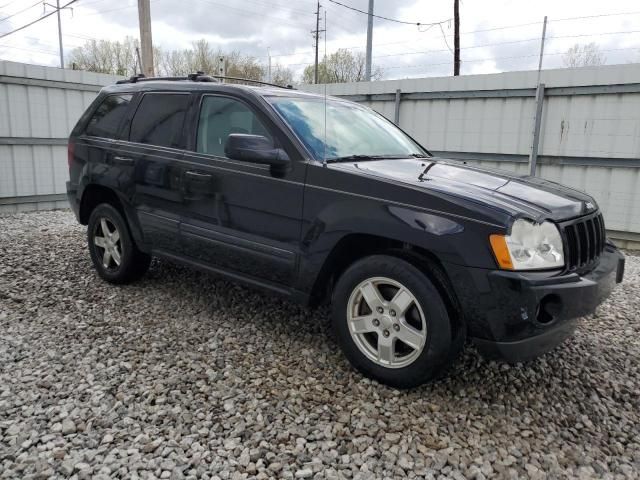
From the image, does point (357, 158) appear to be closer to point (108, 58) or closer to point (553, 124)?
point (553, 124)

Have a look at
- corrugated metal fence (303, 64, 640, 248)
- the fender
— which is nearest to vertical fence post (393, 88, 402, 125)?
corrugated metal fence (303, 64, 640, 248)

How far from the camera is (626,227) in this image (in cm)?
748

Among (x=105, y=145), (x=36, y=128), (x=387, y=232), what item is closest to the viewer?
(x=387, y=232)

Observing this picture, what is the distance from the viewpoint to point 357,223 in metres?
2.88

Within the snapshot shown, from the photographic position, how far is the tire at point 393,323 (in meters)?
2.69

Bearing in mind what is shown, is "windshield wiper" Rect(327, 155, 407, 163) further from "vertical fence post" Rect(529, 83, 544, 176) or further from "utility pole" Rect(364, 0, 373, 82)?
"utility pole" Rect(364, 0, 373, 82)

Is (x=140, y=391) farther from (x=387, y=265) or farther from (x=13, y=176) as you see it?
(x=13, y=176)

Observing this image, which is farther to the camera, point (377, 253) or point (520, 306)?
point (377, 253)

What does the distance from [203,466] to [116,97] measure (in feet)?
11.5

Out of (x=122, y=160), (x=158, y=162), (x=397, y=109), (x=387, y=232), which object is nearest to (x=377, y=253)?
(x=387, y=232)

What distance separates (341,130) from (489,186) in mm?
1200

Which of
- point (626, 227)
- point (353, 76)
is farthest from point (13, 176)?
point (353, 76)

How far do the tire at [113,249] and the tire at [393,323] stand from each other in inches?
87.8

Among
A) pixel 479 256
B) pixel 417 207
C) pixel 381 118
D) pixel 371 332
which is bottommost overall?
pixel 371 332
